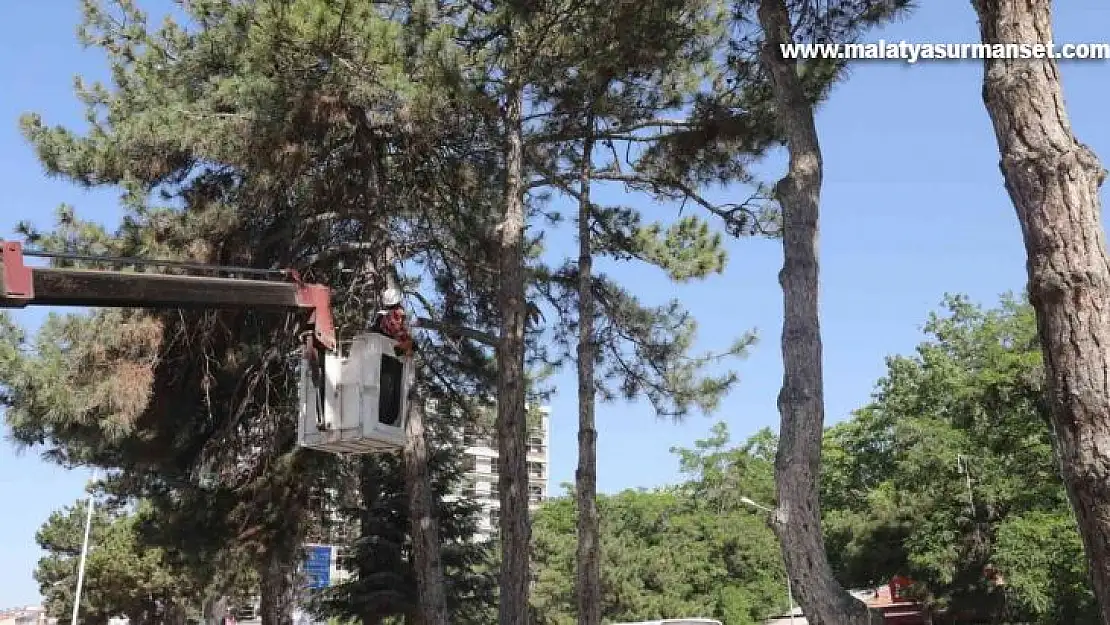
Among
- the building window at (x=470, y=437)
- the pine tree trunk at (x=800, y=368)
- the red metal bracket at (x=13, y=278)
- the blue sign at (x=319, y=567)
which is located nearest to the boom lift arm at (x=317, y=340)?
the red metal bracket at (x=13, y=278)

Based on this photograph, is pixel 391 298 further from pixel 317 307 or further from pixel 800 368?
pixel 800 368

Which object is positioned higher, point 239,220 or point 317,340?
point 239,220

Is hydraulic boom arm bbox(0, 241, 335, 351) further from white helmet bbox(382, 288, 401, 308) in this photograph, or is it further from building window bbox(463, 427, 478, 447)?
building window bbox(463, 427, 478, 447)

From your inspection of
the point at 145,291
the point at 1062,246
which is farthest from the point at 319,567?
the point at 1062,246

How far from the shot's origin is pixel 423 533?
39.2ft

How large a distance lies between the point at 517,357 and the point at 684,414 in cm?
428

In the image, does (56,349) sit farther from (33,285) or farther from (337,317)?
(33,285)

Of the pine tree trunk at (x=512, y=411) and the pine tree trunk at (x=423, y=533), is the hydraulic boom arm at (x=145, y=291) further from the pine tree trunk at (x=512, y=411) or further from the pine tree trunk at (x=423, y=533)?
the pine tree trunk at (x=423, y=533)

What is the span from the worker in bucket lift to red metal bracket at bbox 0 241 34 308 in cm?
208

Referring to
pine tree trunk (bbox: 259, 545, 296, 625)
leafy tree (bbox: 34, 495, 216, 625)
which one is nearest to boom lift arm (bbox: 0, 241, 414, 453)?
pine tree trunk (bbox: 259, 545, 296, 625)

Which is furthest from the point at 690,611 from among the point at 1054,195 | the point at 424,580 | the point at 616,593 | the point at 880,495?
the point at 1054,195

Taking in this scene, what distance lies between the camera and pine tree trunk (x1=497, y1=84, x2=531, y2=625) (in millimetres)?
10883

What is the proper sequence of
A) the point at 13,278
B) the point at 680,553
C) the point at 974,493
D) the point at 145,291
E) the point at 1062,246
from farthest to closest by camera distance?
1. the point at 680,553
2. the point at 974,493
3. the point at 145,291
4. the point at 13,278
5. the point at 1062,246

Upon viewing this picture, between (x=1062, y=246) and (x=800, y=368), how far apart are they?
2.35 m
